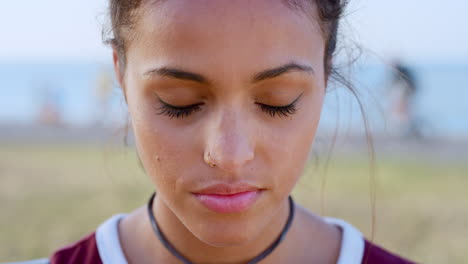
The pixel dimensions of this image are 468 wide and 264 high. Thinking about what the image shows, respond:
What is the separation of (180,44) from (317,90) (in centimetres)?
49

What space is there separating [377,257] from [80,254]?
3.73 ft

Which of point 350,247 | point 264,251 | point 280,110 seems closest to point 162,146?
point 280,110

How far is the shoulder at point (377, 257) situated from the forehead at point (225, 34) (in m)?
0.85

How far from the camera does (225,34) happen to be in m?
1.86

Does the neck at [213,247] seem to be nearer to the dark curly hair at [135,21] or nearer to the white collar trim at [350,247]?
the white collar trim at [350,247]

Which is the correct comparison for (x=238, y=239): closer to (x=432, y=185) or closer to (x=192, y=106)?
(x=192, y=106)

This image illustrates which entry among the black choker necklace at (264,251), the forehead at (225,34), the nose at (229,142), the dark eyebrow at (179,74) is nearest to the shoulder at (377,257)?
the black choker necklace at (264,251)

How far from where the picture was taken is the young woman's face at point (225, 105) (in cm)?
188

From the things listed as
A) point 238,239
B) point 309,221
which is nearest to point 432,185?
point 309,221

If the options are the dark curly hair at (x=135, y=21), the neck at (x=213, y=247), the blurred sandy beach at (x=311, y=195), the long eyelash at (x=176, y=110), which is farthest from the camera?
the blurred sandy beach at (x=311, y=195)

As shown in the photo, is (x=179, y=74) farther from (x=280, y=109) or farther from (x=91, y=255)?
(x=91, y=255)

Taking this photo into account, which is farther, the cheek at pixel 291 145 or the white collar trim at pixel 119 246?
the white collar trim at pixel 119 246

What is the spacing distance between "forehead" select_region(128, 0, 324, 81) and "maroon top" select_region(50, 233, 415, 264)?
84 cm

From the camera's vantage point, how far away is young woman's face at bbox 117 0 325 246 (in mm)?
1876
